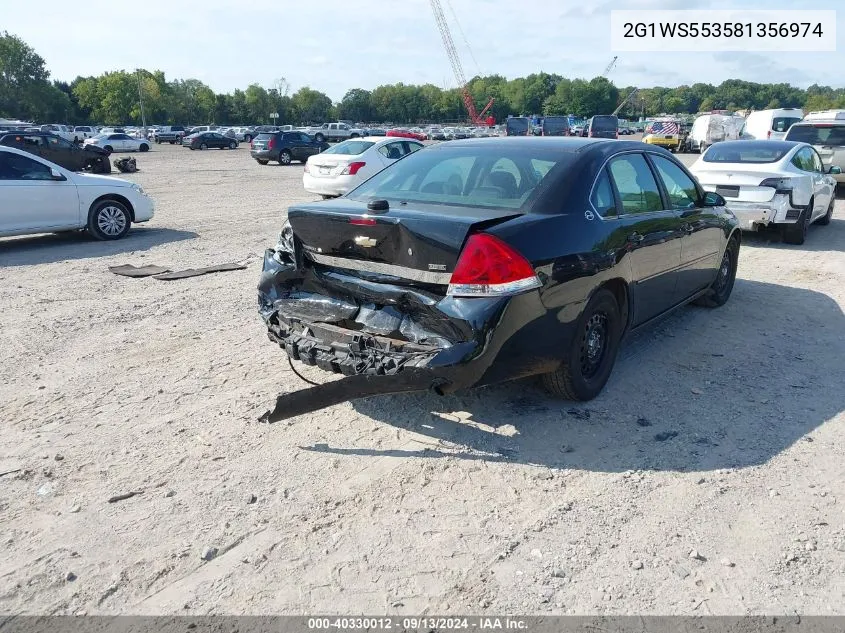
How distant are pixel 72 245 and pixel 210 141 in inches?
1707

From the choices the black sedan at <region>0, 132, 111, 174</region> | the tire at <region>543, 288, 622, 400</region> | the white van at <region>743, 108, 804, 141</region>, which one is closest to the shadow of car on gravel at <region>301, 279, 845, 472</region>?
the tire at <region>543, 288, 622, 400</region>

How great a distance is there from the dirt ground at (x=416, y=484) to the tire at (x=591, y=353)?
142 mm

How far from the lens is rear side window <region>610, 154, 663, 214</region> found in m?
4.74

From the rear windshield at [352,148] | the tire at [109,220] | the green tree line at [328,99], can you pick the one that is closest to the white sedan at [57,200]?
the tire at [109,220]

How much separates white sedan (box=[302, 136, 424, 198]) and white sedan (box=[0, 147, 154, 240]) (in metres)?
5.75

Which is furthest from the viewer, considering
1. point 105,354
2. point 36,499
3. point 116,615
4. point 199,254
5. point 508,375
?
point 199,254

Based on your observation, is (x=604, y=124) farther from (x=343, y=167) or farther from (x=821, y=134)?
(x=343, y=167)

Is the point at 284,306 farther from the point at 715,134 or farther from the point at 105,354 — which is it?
the point at 715,134

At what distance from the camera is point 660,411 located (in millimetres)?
4383

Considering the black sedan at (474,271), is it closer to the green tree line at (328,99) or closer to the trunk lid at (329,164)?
the trunk lid at (329,164)

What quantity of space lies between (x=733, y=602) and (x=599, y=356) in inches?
82.4

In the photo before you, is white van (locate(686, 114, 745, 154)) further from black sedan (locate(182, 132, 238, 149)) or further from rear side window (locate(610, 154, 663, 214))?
black sedan (locate(182, 132, 238, 149))

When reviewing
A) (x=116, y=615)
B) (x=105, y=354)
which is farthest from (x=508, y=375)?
(x=105, y=354)

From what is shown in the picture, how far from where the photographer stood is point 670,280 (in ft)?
17.6
